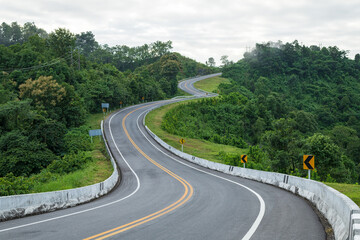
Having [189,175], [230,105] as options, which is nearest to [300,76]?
[230,105]

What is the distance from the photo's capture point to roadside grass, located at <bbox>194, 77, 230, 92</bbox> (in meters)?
113

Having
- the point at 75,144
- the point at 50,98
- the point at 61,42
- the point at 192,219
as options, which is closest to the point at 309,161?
the point at 192,219

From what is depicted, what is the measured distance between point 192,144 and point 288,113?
44.0 meters

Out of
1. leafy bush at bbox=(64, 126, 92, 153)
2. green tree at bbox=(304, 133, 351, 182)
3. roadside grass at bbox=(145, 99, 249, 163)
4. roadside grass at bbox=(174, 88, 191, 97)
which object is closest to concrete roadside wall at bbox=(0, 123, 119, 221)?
leafy bush at bbox=(64, 126, 92, 153)

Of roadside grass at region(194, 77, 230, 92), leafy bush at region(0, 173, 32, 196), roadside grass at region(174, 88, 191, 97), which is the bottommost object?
leafy bush at region(0, 173, 32, 196)

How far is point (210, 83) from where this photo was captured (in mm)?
122938

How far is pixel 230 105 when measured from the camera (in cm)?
7688

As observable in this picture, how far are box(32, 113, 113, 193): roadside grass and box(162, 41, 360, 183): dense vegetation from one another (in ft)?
45.6

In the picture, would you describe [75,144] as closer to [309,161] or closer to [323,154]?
[323,154]

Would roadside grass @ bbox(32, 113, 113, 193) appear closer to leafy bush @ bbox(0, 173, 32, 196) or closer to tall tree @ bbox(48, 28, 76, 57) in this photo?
leafy bush @ bbox(0, 173, 32, 196)

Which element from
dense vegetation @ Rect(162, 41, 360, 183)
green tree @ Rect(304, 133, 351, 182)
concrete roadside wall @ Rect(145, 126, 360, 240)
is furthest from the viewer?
dense vegetation @ Rect(162, 41, 360, 183)

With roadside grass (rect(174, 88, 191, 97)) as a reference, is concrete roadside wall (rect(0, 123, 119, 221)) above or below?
below

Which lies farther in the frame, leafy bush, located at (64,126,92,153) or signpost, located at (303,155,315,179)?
leafy bush, located at (64,126,92,153)

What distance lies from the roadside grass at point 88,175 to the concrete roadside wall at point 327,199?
11.4 meters
